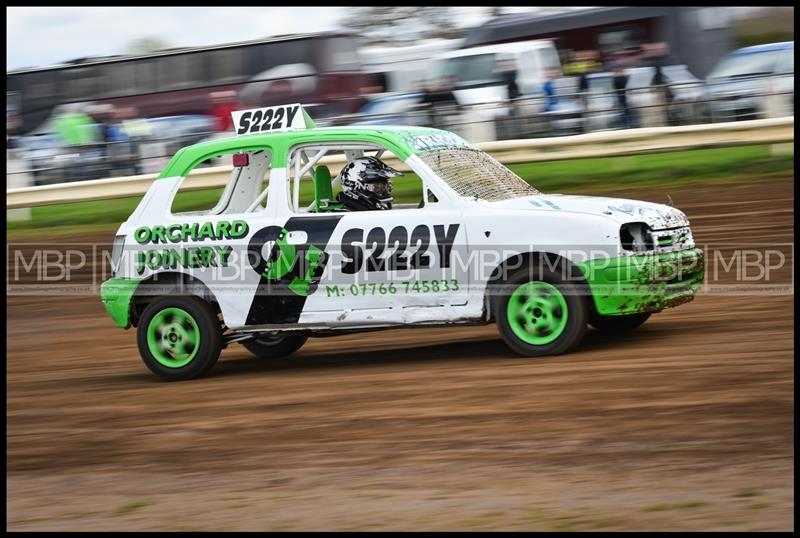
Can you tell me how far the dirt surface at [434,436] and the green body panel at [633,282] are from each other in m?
0.38

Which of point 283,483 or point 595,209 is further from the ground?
point 595,209

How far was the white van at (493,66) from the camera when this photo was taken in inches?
808

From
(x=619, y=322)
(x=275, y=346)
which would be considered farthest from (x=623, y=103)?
(x=275, y=346)

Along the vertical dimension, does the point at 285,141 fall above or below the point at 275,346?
above

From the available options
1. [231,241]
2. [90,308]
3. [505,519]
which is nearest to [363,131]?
[231,241]

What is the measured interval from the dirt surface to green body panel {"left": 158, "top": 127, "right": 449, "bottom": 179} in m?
1.65

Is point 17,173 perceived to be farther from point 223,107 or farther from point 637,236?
point 637,236

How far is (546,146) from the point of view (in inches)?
728

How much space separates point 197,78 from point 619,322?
18107mm

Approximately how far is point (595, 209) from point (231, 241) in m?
2.70

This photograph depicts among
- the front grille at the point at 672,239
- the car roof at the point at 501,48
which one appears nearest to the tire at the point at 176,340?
the front grille at the point at 672,239

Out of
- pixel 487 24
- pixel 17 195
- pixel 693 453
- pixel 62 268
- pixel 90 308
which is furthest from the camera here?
pixel 487 24

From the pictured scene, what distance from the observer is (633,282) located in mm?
8117

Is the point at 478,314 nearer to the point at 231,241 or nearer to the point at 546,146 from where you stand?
the point at 231,241
